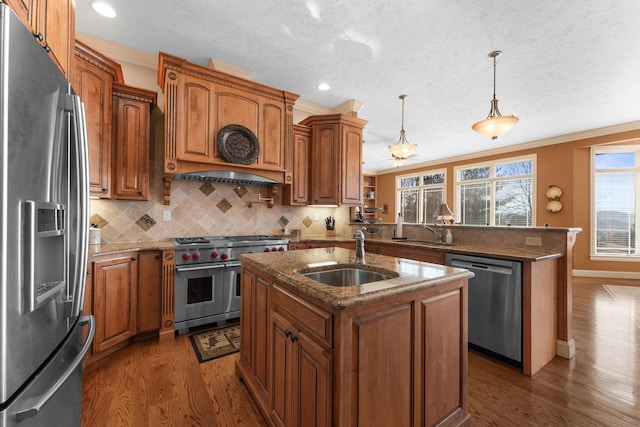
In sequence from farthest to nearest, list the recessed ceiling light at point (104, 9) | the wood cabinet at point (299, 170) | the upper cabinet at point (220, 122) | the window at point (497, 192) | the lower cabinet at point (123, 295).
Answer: the window at point (497, 192) < the wood cabinet at point (299, 170) < the upper cabinet at point (220, 122) < the recessed ceiling light at point (104, 9) < the lower cabinet at point (123, 295)

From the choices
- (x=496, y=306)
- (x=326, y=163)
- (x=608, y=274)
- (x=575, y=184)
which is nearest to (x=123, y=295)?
(x=326, y=163)

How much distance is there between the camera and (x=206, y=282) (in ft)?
9.07

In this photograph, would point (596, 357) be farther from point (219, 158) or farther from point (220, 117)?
point (220, 117)

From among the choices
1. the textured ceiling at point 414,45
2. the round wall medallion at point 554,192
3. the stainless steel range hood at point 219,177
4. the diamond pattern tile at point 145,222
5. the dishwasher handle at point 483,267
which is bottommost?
the dishwasher handle at point 483,267

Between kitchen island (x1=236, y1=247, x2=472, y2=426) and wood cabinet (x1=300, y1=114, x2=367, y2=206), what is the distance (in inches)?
90.3

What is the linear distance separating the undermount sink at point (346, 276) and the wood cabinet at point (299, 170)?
2238 mm

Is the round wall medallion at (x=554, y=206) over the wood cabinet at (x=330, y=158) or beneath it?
beneath

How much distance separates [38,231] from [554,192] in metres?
7.77

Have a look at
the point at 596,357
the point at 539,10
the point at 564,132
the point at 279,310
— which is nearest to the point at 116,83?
the point at 279,310

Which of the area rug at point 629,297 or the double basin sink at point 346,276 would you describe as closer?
the double basin sink at point 346,276

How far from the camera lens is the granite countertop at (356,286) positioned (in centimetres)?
101

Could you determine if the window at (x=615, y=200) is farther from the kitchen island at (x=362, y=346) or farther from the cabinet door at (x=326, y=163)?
the kitchen island at (x=362, y=346)

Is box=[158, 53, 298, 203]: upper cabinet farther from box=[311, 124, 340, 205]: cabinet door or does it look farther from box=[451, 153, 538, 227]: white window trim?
box=[451, 153, 538, 227]: white window trim

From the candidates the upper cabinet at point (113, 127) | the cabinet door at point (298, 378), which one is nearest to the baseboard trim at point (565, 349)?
the cabinet door at point (298, 378)
